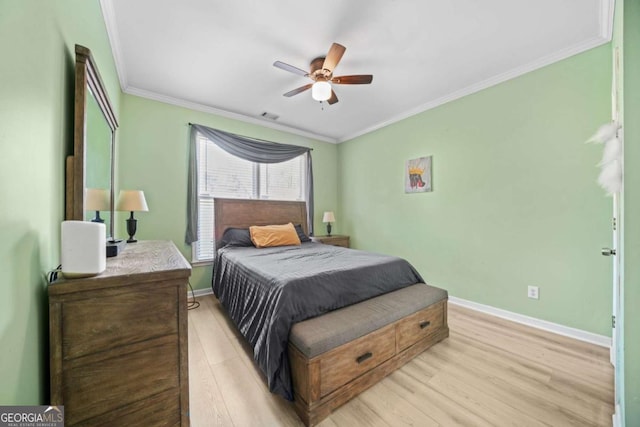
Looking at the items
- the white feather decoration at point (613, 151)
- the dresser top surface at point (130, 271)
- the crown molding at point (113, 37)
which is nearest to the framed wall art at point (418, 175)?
the white feather decoration at point (613, 151)

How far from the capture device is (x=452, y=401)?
1.49m

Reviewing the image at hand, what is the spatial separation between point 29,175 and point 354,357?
5.63 ft

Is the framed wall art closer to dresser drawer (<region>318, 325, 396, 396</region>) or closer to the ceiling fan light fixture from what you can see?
the ceiling fan light fixture

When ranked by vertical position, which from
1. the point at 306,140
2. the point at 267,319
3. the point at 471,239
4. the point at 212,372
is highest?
the point at 306,140

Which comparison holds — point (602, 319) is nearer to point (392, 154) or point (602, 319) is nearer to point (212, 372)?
point (392, 154)

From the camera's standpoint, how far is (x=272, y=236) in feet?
11.1

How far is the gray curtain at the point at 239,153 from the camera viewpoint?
10.8ft

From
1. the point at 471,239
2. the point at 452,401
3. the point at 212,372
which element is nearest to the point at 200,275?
the point at 212,372

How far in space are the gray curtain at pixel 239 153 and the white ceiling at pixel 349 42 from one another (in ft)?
1.69

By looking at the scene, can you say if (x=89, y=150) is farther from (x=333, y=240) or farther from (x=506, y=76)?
(x=506, y=76)

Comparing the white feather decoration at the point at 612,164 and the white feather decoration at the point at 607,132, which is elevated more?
the white feather decoration at the point at 607,132

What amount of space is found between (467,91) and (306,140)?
8.43 feet

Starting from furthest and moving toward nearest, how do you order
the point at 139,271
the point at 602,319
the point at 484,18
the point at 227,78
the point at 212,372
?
the point at 227,78, the point at 602,319, the point at 484,18, the point at 212,372, the point at 139,271

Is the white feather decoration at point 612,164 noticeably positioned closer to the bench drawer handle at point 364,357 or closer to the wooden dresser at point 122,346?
the bench drawer handle at point 364,357
